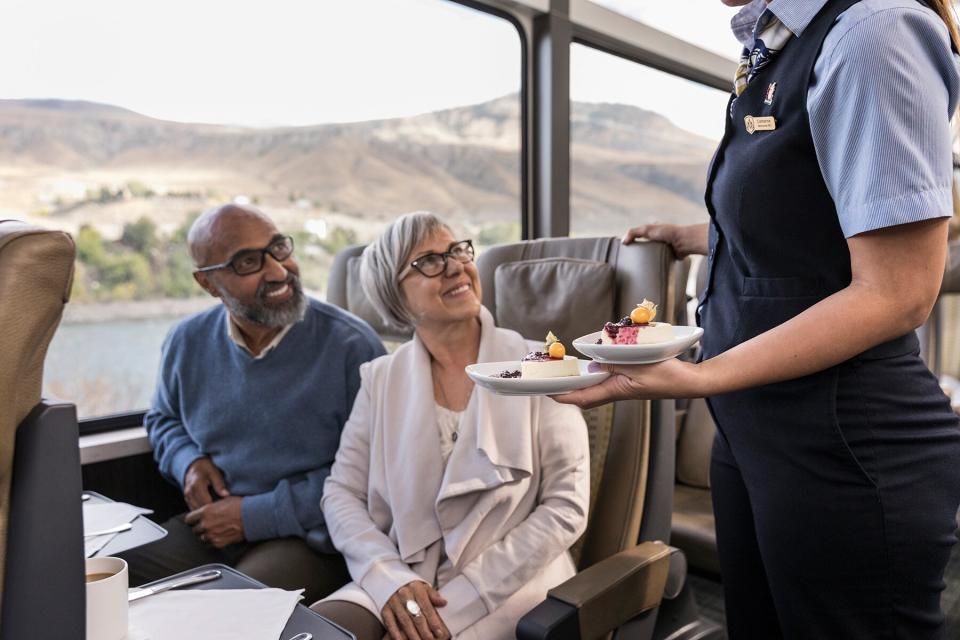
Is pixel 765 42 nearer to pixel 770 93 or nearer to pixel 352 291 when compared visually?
pixel 770 93

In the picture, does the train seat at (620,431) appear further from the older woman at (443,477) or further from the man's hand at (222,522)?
the man's hand at (222,522)

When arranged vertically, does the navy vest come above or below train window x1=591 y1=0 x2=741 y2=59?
below

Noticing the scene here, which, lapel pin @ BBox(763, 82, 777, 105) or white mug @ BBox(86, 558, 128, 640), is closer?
white mug @ BBox(86, 558, 128, 640)

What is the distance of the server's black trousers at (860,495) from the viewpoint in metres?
1.08

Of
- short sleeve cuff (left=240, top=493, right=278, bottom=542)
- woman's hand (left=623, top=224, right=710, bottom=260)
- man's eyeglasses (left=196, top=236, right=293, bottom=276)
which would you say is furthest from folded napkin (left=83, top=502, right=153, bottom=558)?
woman's hand (left=623, top=224, right=710, bottom=260)

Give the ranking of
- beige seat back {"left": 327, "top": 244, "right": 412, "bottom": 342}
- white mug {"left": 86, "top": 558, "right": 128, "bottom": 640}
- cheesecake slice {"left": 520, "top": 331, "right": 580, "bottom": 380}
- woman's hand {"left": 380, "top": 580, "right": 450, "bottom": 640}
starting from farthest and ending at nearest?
beige seat back {"left": 327, "top": 244, "right": 412, "bottom": 342} → woman's hand {"left": 380, "top": 580, "right": 450, "bottom": 640} → cheesecake slice {"left": 520, "top": 331, "right": 580, "bottom": 380} → white mug {"left": 86, "top": 558, "right": 128, "bottom": 640}

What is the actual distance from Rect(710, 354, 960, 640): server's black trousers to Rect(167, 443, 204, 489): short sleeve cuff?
5.47 feet

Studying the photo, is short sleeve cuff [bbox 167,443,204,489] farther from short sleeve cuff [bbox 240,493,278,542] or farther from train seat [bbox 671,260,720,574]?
train seat [bbox 671,260,720,574]

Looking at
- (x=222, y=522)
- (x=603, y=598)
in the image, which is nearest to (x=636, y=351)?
(x=603, y=598)

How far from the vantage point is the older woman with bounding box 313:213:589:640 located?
164 centimetres

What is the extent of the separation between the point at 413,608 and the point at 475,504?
0.28 m

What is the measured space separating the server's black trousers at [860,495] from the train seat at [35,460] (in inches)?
38.8

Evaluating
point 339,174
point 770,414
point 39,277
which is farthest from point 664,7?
point 39,277

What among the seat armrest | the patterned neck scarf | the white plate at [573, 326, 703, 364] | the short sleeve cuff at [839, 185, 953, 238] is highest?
the patterned neck scarf
